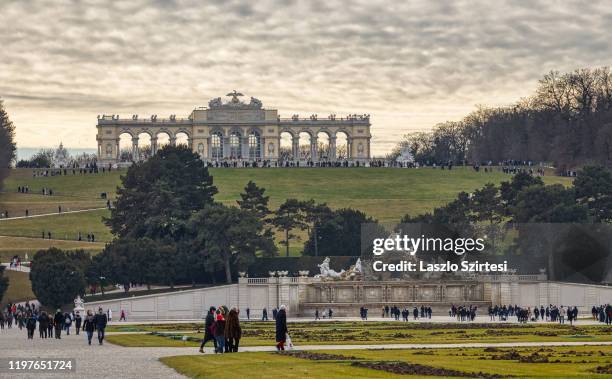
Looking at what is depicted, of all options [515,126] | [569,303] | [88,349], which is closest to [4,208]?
[569,303]

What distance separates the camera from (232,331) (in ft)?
109

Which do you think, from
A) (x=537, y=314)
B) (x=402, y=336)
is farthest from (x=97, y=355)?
(x=537, y=314)

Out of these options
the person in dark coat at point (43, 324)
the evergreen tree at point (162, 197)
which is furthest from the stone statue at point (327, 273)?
the person in dark coat at point (43, 324)

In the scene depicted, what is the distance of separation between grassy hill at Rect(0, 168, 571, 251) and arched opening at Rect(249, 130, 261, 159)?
1122 inches

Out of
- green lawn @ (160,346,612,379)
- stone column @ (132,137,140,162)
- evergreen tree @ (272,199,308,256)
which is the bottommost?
green lawn @ (160,346,612,379)

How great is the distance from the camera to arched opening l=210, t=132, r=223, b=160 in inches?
5975

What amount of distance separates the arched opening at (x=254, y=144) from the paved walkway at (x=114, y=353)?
109m

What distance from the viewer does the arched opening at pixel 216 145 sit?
15176 cm

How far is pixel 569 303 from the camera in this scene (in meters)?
73.2

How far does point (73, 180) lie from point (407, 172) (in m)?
27.9

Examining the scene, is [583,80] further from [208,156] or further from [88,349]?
[88,349]

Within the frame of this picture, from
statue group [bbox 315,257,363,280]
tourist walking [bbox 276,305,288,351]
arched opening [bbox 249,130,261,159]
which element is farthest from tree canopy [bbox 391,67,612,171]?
tourist walking [bbox 276,305,288,351]

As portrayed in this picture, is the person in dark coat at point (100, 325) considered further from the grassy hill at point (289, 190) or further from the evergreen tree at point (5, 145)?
the evergreen tree at point (5, 145)

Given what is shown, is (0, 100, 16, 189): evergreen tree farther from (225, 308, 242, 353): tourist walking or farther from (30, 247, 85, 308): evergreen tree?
(225, 308, 242, 353): tourist walking
